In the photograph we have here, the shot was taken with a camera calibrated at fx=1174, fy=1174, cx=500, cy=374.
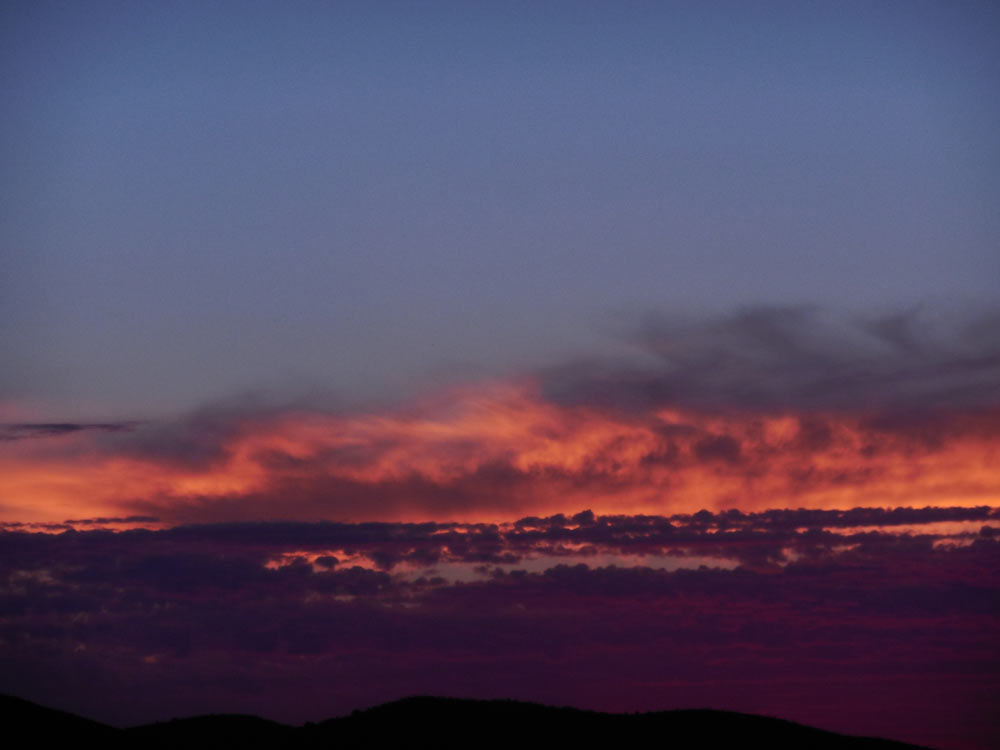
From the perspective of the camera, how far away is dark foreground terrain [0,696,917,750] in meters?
69.4

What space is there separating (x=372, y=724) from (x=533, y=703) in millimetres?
11210

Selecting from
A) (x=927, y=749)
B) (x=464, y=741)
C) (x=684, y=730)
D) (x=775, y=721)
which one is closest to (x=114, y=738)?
(x=464, y=741)

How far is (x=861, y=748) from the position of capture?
77.0 metres

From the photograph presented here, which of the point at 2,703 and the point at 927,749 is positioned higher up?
the point at 2,703

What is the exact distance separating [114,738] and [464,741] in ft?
66.1

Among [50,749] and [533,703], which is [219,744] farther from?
[533,703]

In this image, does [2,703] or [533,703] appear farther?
[533,703]

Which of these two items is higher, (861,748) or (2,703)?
(2,703)

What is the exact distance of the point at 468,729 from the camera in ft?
240

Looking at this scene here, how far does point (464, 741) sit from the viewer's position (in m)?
70.8

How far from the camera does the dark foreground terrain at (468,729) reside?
6944 centimetres

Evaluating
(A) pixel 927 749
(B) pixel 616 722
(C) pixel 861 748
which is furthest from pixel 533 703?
(A) pixel 927 749

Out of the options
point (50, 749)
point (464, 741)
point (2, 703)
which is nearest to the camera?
point (50, 749)

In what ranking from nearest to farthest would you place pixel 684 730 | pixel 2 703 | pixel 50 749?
pixel 50 749, pixel 2 703, pixel 684 730
